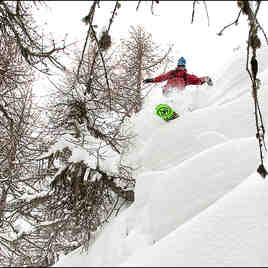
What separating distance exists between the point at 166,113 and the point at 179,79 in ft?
6.50

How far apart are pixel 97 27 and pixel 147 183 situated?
3324 mm

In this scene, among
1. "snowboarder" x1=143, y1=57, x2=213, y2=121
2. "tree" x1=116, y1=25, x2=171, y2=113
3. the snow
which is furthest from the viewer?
"tree" x1=116, y1=25, x2=171, y2=113

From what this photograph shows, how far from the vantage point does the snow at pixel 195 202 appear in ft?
7.06

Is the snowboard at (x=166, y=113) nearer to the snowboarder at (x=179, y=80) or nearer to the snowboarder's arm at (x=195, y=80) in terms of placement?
the snowboarder at (x=179, y=80)

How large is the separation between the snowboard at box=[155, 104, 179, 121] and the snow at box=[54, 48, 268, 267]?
18 cm

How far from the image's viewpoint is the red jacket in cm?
841

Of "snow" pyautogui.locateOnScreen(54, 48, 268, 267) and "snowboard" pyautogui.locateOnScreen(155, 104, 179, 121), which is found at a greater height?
"snowboard" pyautogui.locateOnScreen(155, 104, 179, 121)

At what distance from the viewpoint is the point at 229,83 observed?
8.12 m

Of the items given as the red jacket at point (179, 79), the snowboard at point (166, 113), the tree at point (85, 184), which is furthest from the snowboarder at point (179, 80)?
the tree at point (85, 184)

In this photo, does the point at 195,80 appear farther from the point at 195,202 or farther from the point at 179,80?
the point at 195,202

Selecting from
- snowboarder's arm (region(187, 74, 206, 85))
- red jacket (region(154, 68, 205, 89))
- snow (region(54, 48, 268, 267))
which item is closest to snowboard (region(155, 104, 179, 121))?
snow (region(54, 48, 268, 267))

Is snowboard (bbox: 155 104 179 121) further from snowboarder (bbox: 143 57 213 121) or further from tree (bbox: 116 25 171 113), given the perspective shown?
tree (bbox: 116 25 171 113)

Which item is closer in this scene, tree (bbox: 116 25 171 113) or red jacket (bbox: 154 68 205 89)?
red jacket (bbox: 154 68 205 89)

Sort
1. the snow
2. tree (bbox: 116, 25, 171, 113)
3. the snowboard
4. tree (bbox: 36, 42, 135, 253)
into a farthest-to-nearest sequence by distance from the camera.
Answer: tree (bbox: 116, 25, 171, 113) → the snowboard → tree (bbox: 36, 42, 135, 253) → the snow
